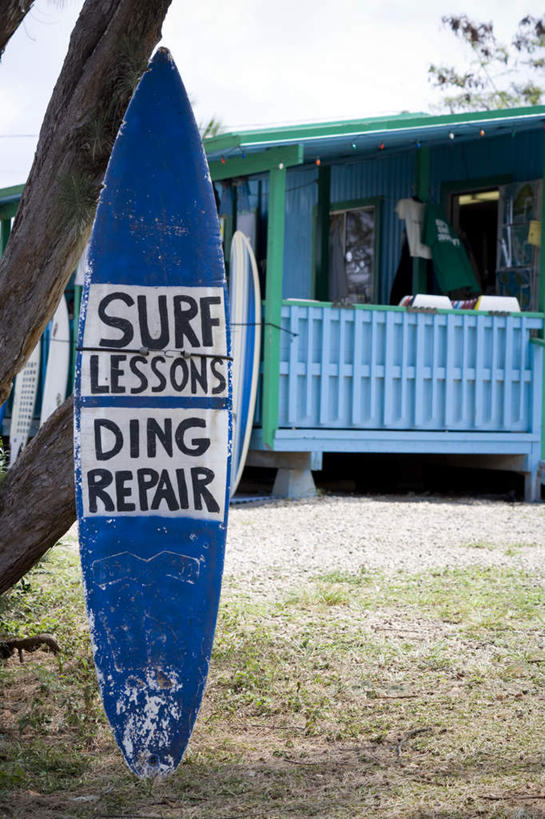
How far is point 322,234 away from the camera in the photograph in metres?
12.2

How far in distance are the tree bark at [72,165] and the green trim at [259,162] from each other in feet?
17.1

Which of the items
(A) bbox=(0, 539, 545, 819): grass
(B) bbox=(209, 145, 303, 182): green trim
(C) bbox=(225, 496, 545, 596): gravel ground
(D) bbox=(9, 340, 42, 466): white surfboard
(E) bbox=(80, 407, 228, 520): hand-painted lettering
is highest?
(B) bbox=(209, 145, 303, 182): green trim

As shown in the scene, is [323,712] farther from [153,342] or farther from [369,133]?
[369,133]

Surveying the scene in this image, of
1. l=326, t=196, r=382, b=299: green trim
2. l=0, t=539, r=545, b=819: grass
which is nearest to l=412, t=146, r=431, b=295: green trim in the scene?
l=326, t=196, r=382, b=299: green trim

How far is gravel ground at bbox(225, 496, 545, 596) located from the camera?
6227 mm

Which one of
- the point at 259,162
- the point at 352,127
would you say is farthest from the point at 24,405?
the point at 352,127

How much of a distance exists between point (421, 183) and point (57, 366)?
4479 millimetres

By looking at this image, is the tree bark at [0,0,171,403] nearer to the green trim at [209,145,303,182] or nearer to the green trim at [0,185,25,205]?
the green trim at [209,145,303,182]

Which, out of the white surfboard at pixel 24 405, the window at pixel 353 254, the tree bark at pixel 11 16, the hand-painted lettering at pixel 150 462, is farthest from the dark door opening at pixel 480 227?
the hand-painted lettering at pixel 150 462

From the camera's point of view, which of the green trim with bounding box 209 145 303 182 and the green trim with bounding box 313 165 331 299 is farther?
the green trim with bounding box 313 165 331 299

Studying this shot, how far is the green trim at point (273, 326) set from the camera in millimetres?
9070

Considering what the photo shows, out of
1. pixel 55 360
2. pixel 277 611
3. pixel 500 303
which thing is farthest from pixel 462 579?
pixel 55 360

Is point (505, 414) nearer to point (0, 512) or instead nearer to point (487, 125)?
point (487, 125)

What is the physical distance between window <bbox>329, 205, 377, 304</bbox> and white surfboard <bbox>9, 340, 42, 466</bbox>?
3.71 m
